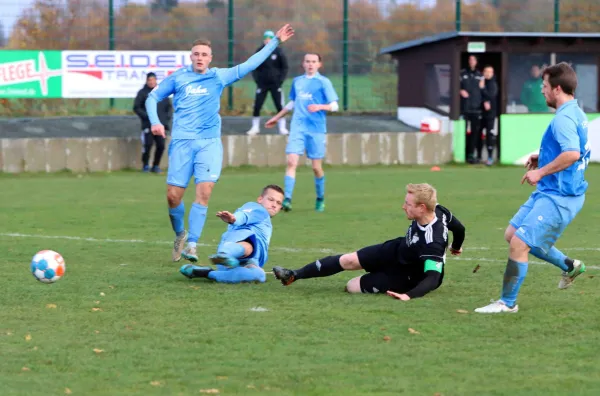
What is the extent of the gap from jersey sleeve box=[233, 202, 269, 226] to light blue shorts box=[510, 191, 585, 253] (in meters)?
2.43

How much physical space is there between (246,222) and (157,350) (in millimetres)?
2651

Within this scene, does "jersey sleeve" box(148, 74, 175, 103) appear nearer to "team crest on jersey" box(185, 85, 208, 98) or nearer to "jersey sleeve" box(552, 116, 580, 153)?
"team crest on jersey" box(185, 85, 208, 98)

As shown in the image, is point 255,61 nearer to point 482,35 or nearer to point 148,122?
point 148,122

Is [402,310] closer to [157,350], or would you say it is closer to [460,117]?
[157,350]

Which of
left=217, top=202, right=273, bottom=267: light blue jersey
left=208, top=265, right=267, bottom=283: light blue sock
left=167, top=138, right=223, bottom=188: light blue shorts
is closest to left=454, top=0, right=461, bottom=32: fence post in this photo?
left=167, top=138, right=223, bottom=188: light blue shorts

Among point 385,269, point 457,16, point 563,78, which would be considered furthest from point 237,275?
point 457,16

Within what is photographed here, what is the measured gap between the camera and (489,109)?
24.3 meters

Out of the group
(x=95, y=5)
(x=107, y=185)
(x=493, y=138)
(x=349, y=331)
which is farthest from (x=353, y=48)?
(x=349, y=331)

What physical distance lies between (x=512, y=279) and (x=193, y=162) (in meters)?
4.11

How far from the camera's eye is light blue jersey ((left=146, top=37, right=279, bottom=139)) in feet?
35.2

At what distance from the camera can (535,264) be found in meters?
10.2

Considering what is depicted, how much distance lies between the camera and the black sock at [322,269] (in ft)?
28.3

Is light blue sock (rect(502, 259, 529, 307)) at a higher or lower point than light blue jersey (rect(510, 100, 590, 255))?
lower

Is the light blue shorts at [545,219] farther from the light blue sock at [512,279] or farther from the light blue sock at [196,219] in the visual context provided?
the light blue sock at [196,219]
